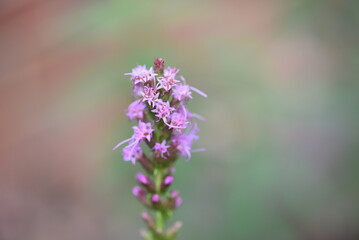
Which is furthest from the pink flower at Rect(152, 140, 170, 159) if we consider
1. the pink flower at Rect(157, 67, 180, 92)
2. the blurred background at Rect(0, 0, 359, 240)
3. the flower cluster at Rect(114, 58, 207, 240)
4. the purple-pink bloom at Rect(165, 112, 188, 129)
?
the blurred background at Rect(0, 0, 359, 240)

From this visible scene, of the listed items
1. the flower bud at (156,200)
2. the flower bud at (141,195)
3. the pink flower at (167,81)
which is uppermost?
the pink flower at (167,81)

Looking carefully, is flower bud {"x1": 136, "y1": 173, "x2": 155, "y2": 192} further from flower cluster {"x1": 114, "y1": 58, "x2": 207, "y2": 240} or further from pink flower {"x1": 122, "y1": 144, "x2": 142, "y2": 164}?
pink flower {"x1": 122, "y1": 144, "x2": 142, "y2": 164}

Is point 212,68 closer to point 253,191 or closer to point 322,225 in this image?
point 253,191

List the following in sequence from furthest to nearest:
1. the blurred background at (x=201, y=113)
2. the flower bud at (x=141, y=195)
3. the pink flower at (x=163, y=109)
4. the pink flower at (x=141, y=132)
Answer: the blurred background at (x=201, y=113) → the flower bud at (x=141, y=195) → the pink flower at (x=141, y=132) → the pink flower at (x=163, y=109)

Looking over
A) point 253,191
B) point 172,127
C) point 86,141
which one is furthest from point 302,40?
point 172,127

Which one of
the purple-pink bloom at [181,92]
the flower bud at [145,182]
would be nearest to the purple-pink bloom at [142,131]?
the purple-pink bloom at [181,92]

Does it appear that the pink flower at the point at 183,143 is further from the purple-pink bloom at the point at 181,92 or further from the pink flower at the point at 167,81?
the pink flower at the point at 167,81

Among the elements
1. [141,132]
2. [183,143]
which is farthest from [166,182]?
[141,132]

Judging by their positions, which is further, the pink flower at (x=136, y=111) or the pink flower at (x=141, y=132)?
the pink flower at (x=136, y=111)
